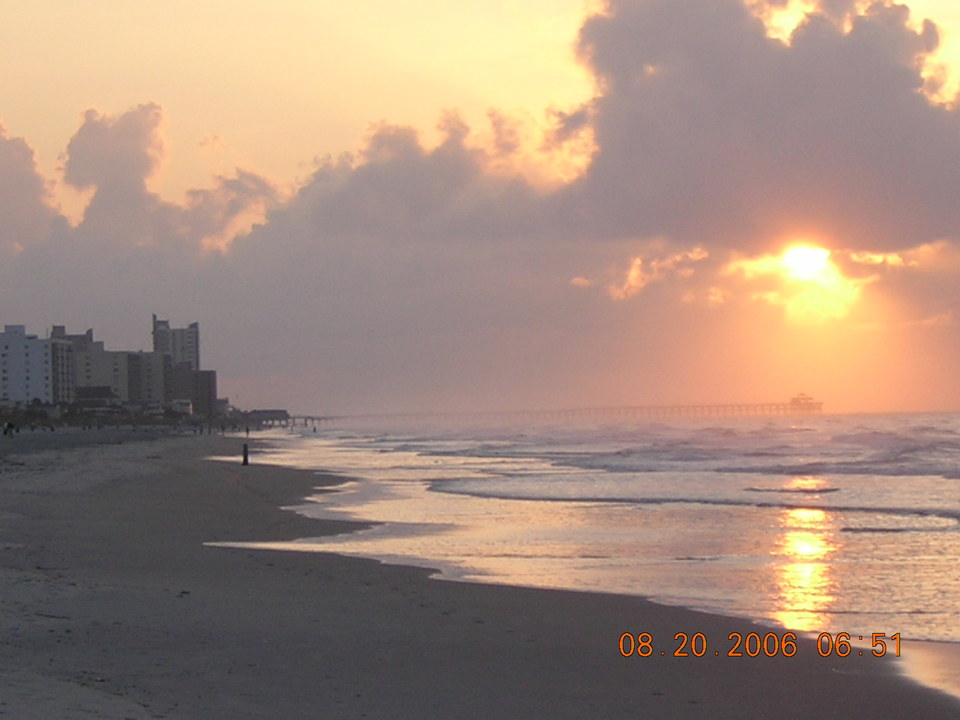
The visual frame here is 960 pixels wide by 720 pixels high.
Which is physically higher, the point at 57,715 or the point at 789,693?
the point at 57,715

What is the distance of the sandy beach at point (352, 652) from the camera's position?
941cm

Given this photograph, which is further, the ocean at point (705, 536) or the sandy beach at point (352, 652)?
the ocean at point (705, 536)

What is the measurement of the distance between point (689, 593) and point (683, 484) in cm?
2664

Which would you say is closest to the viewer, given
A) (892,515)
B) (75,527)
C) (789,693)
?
(789,693)

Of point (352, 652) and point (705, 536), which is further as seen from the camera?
point (705, 536)

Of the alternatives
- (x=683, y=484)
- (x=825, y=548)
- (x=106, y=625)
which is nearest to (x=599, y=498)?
(x=683, y=484)

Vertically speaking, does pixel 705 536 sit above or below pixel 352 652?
below

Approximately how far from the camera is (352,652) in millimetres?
11555

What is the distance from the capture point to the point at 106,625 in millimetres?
11914

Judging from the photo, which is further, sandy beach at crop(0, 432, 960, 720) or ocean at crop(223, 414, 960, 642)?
ocean at crop(223, 414, 960, 642)

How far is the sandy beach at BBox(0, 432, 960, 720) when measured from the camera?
30.9 ft

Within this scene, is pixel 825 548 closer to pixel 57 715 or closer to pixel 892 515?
pixel 892 515

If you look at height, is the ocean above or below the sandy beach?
below

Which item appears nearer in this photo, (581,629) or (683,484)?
(581,629)
